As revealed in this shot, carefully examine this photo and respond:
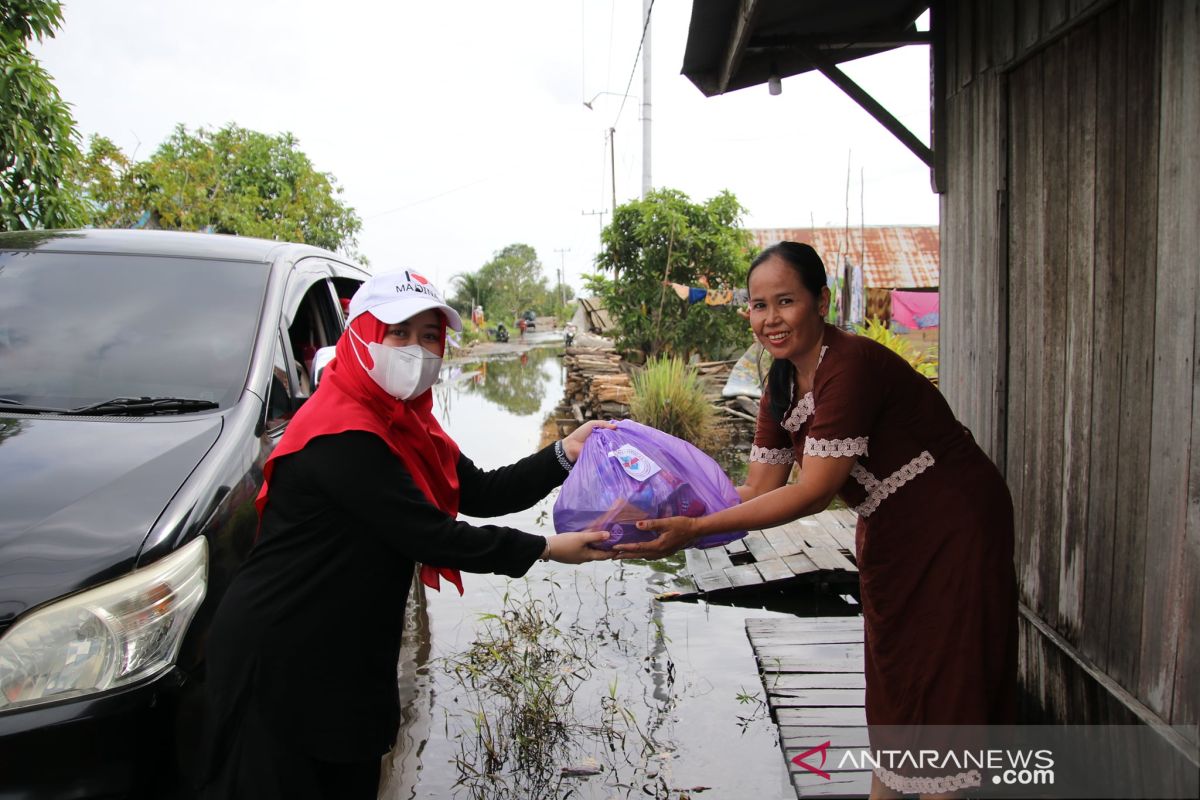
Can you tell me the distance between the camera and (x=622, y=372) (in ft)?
51.3

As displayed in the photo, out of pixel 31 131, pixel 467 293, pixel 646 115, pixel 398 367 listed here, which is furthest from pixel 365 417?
pixel 467 293

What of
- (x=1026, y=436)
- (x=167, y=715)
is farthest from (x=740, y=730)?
(x=167, y=715)

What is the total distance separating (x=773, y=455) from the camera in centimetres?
283

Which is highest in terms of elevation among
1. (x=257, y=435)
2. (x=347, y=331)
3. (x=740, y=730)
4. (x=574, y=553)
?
(x=347, y=331)

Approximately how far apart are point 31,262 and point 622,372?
488 inches

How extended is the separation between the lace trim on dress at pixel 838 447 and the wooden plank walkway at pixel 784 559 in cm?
316

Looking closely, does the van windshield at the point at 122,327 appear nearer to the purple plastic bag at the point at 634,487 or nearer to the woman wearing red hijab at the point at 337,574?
the woman wearing red hijab at the point at 337,574

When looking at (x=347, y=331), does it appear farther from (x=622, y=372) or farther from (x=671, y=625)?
(x=622, y=372)

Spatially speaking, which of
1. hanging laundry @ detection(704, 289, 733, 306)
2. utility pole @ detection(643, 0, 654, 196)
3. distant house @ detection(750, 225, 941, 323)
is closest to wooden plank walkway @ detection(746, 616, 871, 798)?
hanging laundry @ detection(704, 289, 733, 306)

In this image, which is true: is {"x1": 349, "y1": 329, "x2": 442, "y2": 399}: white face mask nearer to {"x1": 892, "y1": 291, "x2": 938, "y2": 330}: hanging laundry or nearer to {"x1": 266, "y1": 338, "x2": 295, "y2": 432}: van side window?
{"x1": 266, "y1": 338, "x2": 295, "y2": 432}: van side window

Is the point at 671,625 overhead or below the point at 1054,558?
below

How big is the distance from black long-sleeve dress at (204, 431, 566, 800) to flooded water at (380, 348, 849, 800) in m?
1.51

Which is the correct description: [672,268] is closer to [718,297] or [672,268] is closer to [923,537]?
[718,297]

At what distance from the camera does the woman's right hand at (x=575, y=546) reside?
8.33ft
